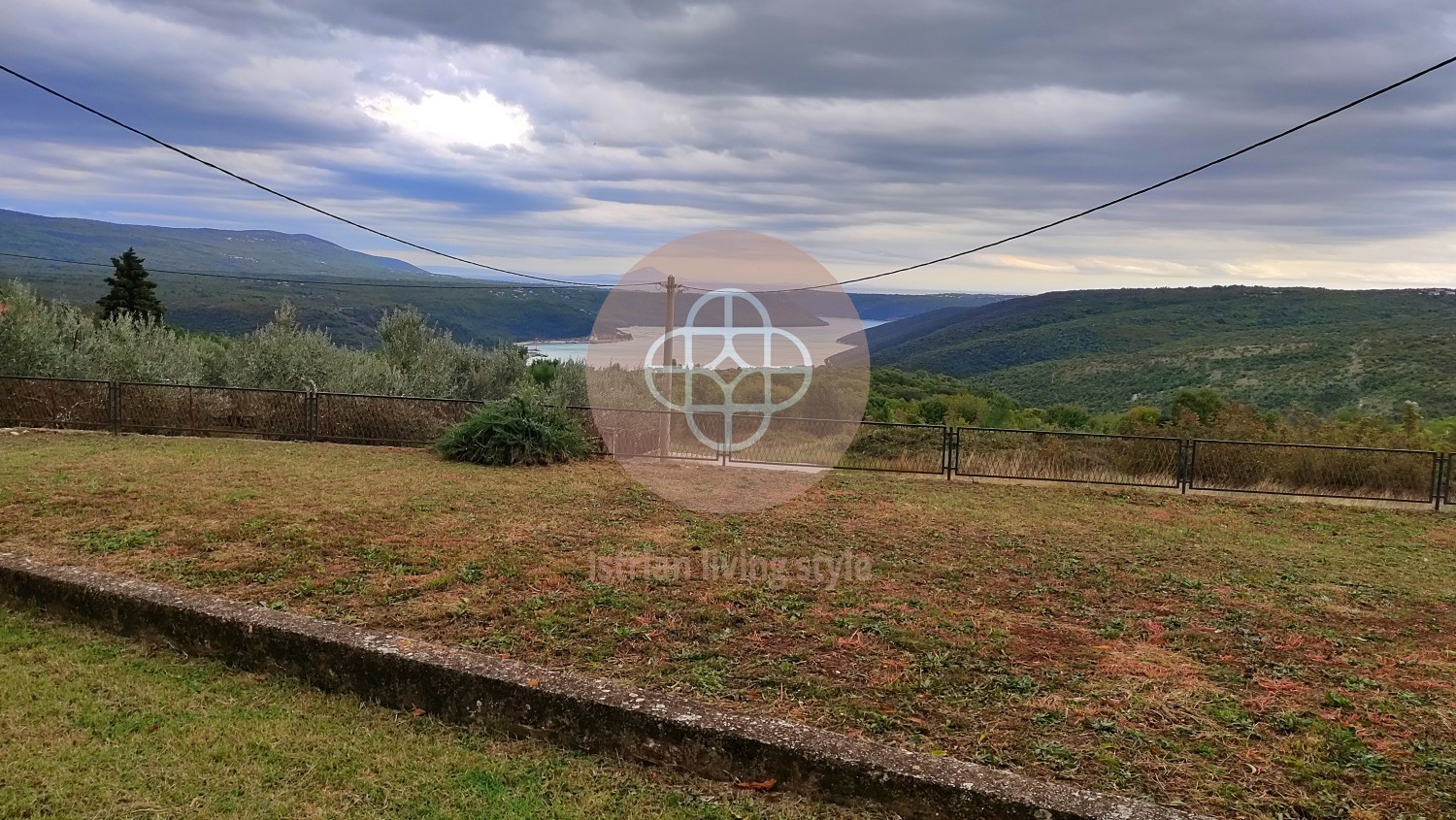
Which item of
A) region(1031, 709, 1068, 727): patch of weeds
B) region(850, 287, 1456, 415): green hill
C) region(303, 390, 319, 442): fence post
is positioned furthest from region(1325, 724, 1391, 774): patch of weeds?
region(850, 287, 1456, 415): green hill

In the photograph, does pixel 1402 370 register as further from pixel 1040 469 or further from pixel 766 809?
pixel 766 809

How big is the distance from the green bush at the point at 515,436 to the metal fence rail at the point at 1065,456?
6.15 metres

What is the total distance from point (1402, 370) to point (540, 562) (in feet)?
135

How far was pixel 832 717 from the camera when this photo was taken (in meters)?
3.51

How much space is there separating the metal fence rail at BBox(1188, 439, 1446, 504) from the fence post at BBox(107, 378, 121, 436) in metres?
17.3

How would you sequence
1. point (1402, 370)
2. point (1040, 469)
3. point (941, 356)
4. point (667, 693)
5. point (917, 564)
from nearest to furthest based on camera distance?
point (667, 693)
point (917, 564)
point (1040, 469)
point (1402, 370)
point (941, 356)

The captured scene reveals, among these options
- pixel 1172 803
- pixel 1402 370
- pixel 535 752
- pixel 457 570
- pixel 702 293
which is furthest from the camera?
pixel 1402 370

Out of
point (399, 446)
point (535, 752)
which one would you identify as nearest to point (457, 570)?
point (535, 752)

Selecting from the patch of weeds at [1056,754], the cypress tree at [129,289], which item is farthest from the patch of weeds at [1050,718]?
the cypress tree at [129,289]

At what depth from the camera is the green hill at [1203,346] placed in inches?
1323

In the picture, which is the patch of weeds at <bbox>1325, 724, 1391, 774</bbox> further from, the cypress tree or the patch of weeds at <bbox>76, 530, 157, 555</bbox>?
the cypress tree

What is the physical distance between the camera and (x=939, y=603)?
5512mm
